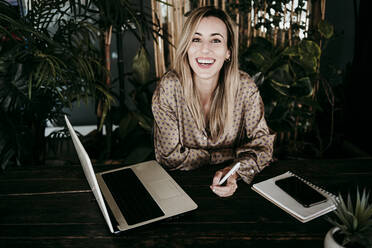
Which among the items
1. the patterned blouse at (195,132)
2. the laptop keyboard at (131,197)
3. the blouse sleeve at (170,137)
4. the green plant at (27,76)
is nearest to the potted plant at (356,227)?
the laptop keyboard at (131,197)

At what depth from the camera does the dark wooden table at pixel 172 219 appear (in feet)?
2.60

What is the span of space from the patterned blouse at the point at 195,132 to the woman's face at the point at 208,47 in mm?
143

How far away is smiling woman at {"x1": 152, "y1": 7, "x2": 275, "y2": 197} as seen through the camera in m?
1.36

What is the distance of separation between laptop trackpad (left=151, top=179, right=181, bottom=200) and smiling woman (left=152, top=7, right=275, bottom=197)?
0.90 ft

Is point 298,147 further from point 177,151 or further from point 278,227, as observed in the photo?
point 278,227

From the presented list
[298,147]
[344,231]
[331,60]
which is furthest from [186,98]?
[331,60]

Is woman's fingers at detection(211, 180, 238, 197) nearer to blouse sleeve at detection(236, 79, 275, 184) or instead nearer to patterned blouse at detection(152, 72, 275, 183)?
blouse sleeve at detection(236, 79, 275, 184)

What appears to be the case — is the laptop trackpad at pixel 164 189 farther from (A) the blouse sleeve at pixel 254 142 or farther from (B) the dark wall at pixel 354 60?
(B) the dark wall at pixel 354 60

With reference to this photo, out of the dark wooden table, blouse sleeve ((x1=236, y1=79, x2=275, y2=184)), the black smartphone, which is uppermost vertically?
blouse sleeve ((x1=236, y1=79, x2=275, y2=184))

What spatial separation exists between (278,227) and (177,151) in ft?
2.01

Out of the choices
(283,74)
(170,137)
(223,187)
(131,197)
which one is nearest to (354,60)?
(283,74)

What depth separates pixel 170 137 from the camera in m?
1.36

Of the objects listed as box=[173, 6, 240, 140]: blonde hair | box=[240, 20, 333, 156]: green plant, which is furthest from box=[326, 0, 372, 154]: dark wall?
box=[173, 6, 240, 140]: blonde hair

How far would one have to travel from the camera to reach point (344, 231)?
654 millimetres
